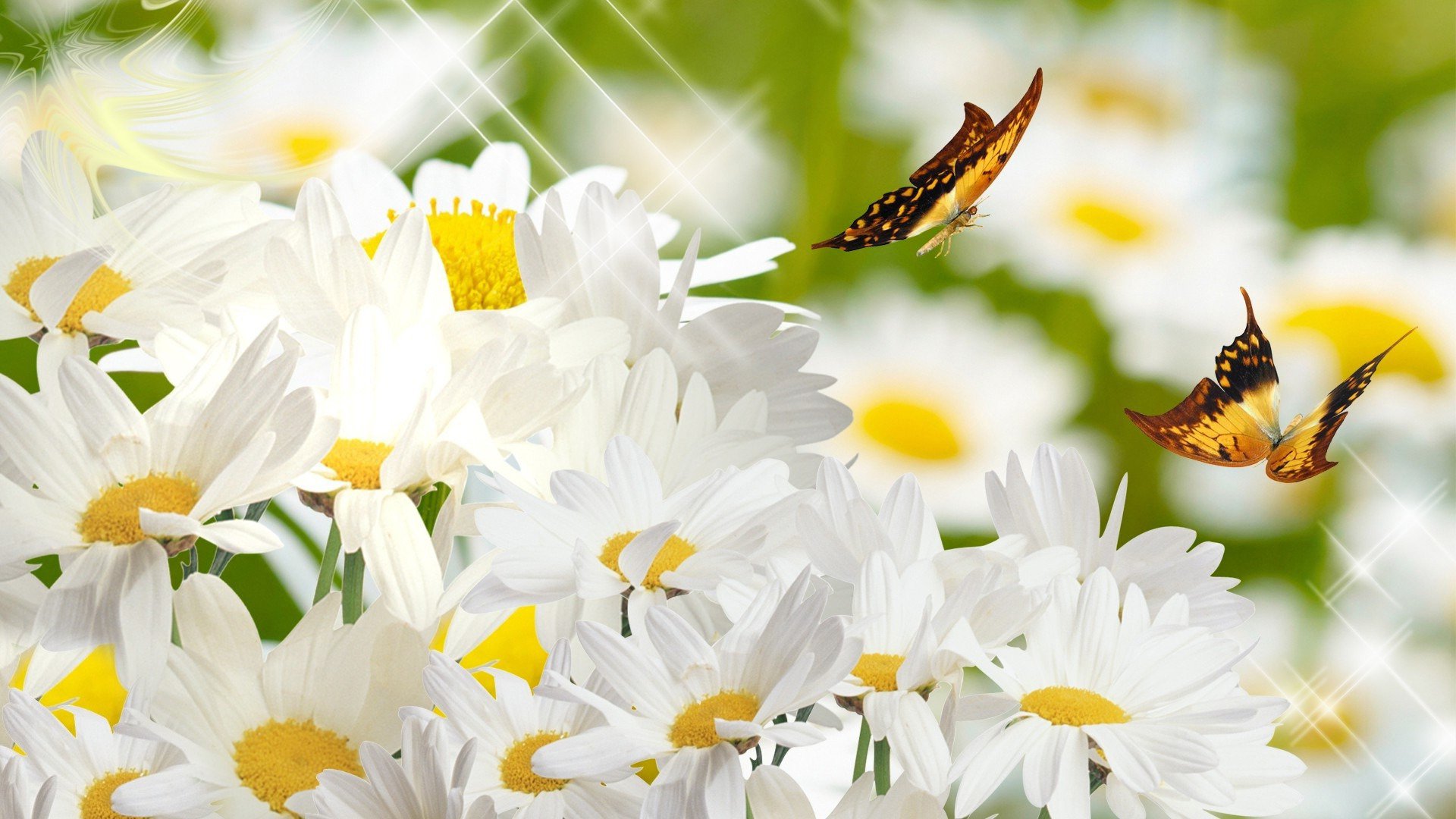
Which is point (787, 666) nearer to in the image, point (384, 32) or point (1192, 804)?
point (1192, 804)

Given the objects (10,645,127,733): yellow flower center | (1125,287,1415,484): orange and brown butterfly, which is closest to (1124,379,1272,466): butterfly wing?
(1125,287,1415,484): orange and brown butterfly

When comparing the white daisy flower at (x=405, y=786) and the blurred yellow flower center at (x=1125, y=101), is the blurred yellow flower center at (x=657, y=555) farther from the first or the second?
the blurred yellow flower center at (x=1125, y=101)

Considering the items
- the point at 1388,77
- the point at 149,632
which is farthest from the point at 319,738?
the point at 1388,77

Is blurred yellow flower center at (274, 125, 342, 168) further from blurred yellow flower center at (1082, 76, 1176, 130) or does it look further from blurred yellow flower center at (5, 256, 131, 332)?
blurred yellow flower center at (1082, 76, 1176, 130)

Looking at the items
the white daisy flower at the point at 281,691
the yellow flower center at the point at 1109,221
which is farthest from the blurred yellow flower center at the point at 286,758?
the yellow flower center at the point at 1109,221

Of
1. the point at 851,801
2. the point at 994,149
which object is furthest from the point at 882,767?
the point at 994,149
